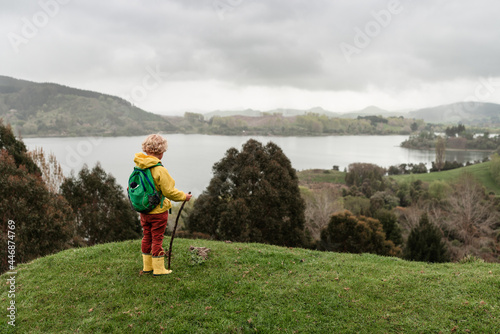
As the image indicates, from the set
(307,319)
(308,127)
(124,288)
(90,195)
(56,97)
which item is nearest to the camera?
(307,319)

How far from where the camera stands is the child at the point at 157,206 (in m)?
5.60

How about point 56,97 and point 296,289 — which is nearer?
point 296,289

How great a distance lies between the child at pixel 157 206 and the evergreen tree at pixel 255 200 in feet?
35.2

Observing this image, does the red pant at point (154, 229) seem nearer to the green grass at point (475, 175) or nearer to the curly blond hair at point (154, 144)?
the curly blond hair at point (154, 144)

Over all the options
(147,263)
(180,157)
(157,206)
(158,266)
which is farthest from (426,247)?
(180,157)

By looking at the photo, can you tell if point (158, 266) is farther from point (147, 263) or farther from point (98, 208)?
point (98, 208)

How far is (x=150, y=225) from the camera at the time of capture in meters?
5.93

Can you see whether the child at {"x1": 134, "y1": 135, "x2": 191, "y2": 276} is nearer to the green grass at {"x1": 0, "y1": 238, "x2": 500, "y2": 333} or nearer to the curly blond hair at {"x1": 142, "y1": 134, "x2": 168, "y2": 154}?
the curly blond hair at {"x1": 142, "y1": 134, "x2": 168, "y2": 154}

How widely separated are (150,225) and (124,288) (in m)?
1.34

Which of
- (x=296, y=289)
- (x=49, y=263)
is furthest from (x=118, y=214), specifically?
(x=296, y=289)

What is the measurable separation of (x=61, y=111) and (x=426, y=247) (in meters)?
144

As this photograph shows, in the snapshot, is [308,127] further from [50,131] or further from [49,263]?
[49,263]

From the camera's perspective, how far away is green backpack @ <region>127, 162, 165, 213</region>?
550 cm

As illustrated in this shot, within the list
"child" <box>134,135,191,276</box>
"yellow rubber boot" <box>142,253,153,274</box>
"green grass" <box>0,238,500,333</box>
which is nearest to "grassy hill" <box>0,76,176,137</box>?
"green grass" <box>0,238,500,333</box>
